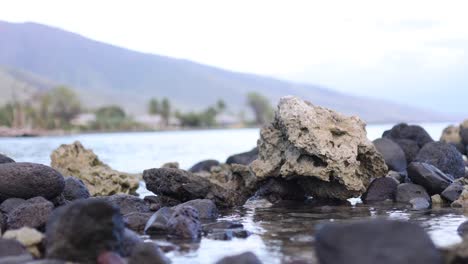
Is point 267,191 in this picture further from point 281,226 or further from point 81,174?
point 81,174

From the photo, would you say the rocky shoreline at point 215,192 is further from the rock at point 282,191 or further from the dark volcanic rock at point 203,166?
the dark volcanic rock at point 203,166

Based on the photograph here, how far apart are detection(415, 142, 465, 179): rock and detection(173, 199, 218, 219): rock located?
9351 mm

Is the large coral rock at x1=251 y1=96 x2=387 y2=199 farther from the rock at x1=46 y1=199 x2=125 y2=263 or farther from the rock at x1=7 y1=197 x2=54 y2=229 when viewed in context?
the rock at x1=46 y1=199 x2=125 y2=263

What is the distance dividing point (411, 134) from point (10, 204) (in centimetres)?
1848

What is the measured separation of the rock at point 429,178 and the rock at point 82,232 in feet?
38.3

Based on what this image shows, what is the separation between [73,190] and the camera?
1989cm

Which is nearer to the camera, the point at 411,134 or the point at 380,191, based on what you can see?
the point at 380,191

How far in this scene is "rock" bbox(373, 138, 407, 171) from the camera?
2540 centimetres

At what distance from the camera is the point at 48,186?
17.6m

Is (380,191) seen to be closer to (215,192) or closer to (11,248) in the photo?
(215,192)

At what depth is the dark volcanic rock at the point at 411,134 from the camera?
2951cm

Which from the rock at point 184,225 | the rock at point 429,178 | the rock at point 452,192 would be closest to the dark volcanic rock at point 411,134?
the rock at point 429,178

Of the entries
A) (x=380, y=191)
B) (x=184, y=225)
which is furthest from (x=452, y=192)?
(x=184, y=225)

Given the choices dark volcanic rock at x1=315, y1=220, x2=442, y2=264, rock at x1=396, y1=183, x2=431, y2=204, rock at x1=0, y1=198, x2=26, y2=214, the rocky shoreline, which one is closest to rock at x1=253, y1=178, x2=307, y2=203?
the rocky shoreline
